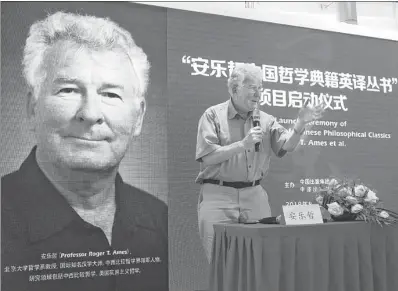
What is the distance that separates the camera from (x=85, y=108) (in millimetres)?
4070

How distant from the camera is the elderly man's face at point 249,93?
164 inches

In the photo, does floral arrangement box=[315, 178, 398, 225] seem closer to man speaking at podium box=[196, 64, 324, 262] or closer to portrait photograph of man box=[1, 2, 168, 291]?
man speaking at podium box=[196, 64, 324, 262]

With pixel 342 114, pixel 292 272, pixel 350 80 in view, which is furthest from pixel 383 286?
pixel 350 80

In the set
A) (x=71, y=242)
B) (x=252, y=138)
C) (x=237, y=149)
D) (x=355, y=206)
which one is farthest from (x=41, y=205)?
(x=355, y=206)

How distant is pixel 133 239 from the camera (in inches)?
166

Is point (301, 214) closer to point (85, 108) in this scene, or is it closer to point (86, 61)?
point (85, 108)

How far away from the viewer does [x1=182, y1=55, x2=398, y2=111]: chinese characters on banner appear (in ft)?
15.2

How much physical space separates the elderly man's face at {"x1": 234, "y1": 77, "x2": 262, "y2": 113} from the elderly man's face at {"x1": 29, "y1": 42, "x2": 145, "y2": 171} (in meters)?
0.91

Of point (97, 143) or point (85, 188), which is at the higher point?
point (97, 143)

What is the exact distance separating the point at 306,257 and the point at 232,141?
1.65 meters

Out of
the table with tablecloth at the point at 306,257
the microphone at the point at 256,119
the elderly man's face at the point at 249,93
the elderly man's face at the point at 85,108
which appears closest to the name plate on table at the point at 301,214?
the table with tablecloth at the point at 306,257

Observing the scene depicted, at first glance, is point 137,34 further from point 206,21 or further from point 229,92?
point 229,92

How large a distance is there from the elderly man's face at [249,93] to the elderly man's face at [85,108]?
91 centimetres

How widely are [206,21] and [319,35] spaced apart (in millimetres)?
1353
